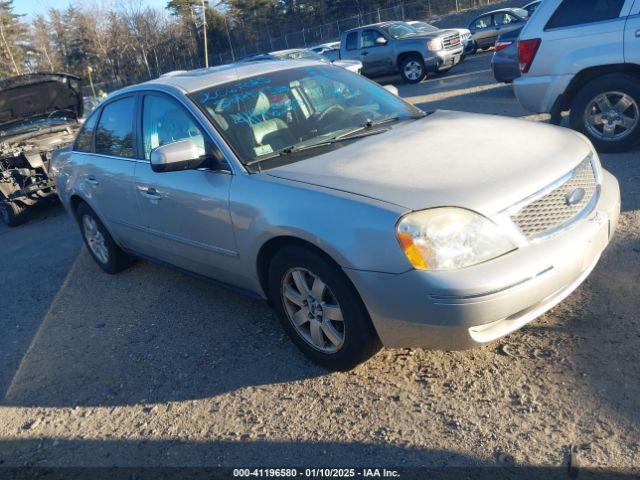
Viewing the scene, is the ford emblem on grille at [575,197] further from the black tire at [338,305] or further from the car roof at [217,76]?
the car roof at [217,76]

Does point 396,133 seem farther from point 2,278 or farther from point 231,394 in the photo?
point 2,278

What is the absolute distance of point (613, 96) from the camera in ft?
18.8

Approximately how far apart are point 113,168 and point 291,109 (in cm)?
163

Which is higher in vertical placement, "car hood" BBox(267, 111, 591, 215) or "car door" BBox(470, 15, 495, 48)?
"car hood" BBox(267, 111, 591, 215)

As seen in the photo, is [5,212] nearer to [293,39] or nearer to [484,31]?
[484,31]

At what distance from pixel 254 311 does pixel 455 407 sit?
1.79 m

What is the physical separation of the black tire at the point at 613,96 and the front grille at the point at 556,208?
120 inches

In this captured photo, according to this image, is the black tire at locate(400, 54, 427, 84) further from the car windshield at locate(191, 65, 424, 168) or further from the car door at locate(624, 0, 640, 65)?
the car windshield at locate(191, 65, 424, 168)

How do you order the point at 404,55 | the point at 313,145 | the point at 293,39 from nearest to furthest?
the point at 313,145 < the point at 404,55 < the point at 293,39

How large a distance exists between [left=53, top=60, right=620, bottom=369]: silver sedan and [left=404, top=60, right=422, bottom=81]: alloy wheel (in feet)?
38.8

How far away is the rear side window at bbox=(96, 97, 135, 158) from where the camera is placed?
444 centimetres

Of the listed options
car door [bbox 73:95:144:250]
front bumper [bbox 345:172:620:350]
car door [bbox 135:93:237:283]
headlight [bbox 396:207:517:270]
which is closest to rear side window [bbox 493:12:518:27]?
car door [bbox 73:95:144:250]

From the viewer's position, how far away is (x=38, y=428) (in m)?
3.27

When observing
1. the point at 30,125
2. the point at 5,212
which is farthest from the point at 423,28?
the point at 5,212
